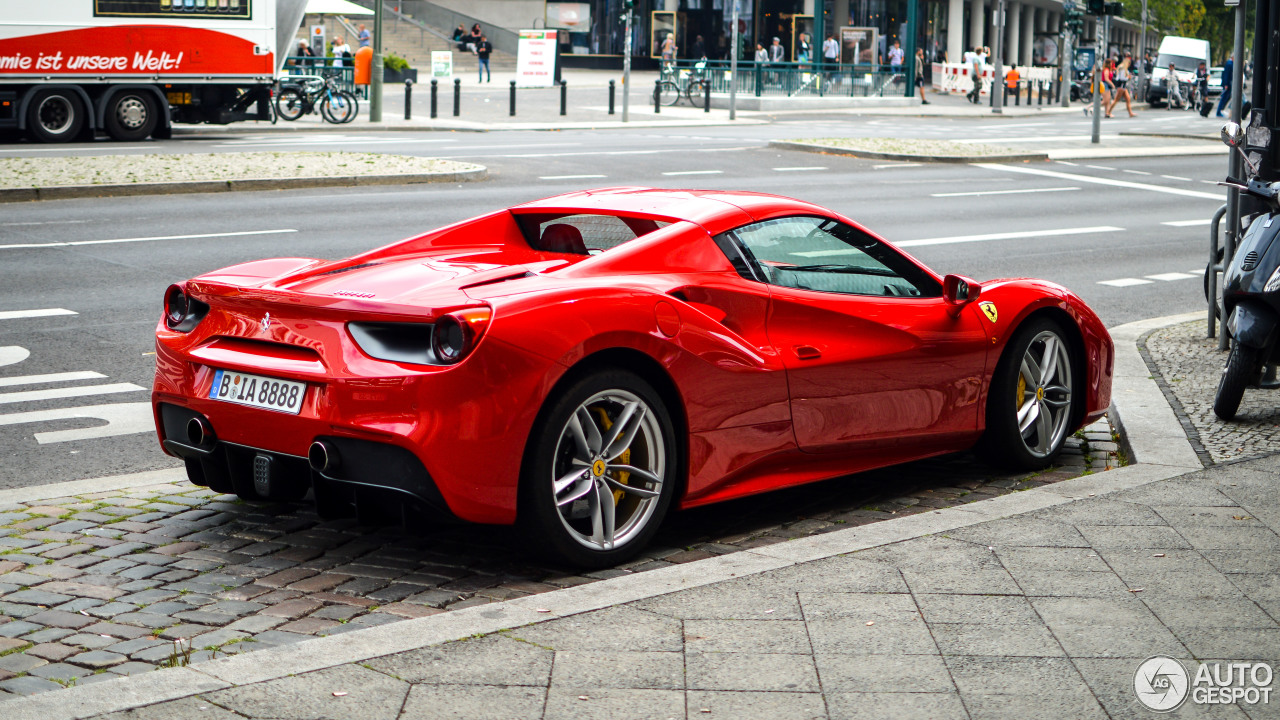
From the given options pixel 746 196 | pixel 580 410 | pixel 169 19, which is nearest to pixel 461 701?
pixel 580 410

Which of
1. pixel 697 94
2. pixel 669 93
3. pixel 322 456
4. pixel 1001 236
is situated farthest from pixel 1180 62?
pixel 322 456

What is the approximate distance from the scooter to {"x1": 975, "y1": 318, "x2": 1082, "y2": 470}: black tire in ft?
3.29

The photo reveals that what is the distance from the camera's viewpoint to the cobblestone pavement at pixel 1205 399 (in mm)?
6621

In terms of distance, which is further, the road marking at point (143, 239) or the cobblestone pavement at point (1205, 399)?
the road marking at point (143, 239)

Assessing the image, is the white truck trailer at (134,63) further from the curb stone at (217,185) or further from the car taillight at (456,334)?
the car taillight at (456,334)

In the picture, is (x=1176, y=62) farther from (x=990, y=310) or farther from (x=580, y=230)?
(x=580, y=230)

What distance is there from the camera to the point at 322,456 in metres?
4.48

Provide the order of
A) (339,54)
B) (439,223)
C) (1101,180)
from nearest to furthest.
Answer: (439,223) < (1101,180) < (339,54)

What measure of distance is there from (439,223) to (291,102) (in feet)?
57.3

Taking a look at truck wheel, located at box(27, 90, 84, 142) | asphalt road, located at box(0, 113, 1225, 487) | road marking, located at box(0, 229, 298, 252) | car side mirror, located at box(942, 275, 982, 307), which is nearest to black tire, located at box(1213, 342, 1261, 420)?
car side mirror, located at box(942, 275, 982, 307)

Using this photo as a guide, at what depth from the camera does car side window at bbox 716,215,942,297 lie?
5.34 m

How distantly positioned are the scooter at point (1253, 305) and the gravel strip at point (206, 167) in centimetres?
1386

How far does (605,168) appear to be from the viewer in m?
22.2

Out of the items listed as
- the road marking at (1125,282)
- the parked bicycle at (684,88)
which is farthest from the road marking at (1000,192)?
the parked bicycle at (684,88)
